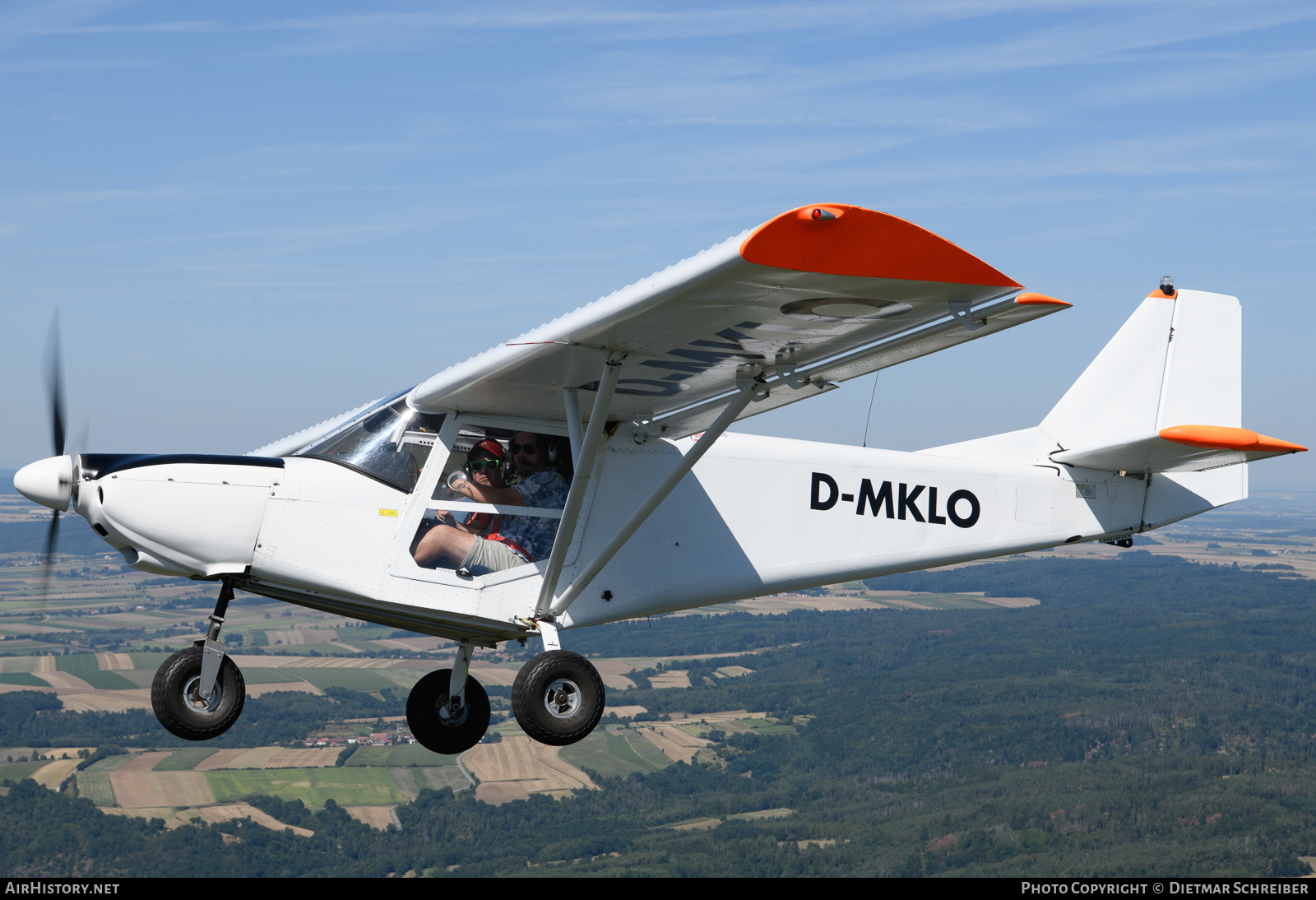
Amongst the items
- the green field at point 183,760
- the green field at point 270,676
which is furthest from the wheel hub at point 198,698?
the green field at point 270,676

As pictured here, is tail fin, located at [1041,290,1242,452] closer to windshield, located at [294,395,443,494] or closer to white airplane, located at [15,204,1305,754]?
white airplane, located at [15,204,1305,754]

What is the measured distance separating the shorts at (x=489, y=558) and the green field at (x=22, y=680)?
168 m

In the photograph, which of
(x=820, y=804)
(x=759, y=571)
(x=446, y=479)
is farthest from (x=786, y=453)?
(x=820, y=804)

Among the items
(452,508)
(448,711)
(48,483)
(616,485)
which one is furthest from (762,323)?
(448,711)

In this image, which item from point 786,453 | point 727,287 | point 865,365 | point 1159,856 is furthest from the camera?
point 1159,856

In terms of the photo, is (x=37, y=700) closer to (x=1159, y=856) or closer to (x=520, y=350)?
(x=1159, y=856)

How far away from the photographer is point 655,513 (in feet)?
34.6

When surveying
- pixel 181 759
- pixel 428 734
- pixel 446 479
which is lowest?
pixel 181 759

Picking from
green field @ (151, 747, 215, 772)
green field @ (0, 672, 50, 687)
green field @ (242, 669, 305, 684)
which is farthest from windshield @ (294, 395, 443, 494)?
green field @ (0, 672, 50, 687)

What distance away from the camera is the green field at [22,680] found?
154 metres

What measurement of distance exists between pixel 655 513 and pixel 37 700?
540 feet

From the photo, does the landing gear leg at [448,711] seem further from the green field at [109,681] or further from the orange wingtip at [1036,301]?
the green field at [109,681]

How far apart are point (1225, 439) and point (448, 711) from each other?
780 centimetres

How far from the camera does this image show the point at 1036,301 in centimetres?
648
